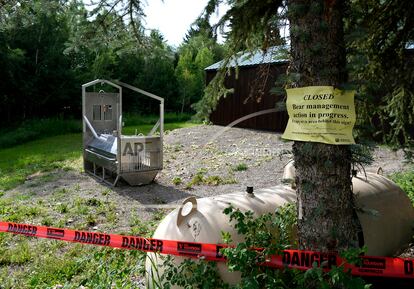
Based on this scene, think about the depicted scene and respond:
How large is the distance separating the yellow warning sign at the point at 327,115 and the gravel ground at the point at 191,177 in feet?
11.2

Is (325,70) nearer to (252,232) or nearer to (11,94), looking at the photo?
(252,232)

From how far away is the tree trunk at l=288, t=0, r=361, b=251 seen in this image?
255 cm

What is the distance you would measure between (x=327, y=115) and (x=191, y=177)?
7.69 m

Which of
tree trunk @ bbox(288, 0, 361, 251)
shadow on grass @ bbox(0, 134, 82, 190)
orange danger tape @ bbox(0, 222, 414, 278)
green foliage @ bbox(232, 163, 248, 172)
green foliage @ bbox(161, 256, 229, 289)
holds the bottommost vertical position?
shadow on grass @ bbox(0, 134, 82, 190)

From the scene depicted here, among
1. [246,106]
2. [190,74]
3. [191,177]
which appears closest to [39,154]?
[191,177]

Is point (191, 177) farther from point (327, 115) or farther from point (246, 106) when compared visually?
point (246, 106)

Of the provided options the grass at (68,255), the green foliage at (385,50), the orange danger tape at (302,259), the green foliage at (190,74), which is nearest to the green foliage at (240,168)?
the grass at (68,255)

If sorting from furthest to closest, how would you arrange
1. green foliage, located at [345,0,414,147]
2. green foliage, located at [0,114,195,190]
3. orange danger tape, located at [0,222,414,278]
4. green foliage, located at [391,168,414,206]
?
1. green foliage, located at [0,114,195,190]
2. green foliage, located at [391,168,414,206]
3. green foliage, located at [345,0,414,147]
4. orange danger tape, located at [0,222,414,278]

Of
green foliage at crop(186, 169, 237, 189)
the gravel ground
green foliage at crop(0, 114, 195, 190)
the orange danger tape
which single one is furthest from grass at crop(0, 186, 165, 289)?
green foliage at crop(186, 169, 237, 189)

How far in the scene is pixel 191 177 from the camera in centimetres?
1008

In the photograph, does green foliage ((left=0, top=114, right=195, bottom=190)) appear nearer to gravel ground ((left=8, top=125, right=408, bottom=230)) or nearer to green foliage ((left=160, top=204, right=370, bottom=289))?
gravel ground ((left=8, top=125, right=408, bottom=230))

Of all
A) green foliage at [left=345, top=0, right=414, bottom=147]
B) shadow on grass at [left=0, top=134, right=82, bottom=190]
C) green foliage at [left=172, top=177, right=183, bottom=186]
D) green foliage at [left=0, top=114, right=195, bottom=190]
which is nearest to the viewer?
green foliage at [left=345, top=0, right=414, bottom=147]

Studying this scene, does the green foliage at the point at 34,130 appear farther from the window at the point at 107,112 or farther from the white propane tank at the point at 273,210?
the white propane tank at the point at 273,210

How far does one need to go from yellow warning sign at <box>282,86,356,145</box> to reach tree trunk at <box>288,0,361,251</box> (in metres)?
0.06
